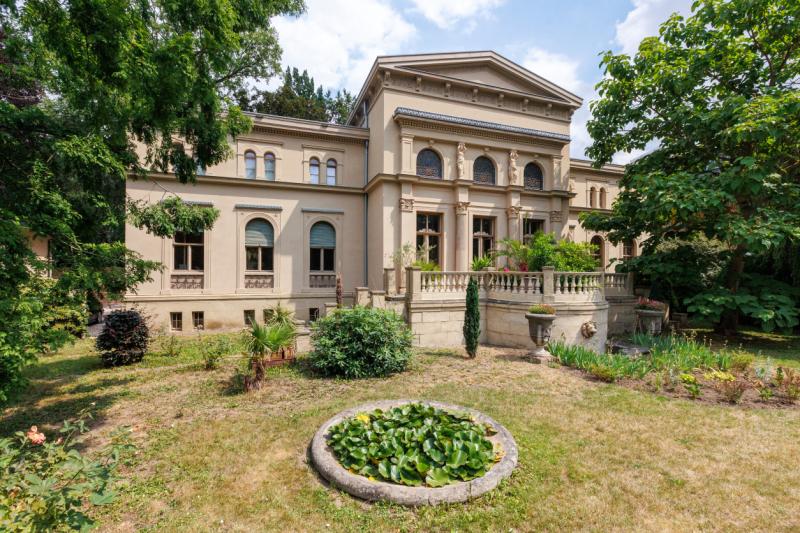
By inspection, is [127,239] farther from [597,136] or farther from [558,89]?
[558,89]

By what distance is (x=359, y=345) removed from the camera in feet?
27.6

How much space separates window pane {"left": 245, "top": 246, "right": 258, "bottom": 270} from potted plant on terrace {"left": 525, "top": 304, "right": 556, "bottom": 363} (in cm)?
1216

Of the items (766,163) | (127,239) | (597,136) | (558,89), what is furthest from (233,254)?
(766,163)

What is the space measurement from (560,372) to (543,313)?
1.72 meters

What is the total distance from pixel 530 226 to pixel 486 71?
8.31 metres

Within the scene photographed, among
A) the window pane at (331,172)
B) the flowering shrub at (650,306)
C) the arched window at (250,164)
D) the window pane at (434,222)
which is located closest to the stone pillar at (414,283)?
the window pane at (434,222)

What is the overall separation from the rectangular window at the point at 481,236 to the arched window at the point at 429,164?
9.88 ft

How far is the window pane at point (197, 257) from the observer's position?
1511 cm

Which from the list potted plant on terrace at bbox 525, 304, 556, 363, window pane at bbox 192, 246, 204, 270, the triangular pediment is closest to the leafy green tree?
the triangular pediment

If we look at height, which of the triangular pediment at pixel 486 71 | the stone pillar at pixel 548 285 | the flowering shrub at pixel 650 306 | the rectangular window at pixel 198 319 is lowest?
the rectangular window at pixel 198 319

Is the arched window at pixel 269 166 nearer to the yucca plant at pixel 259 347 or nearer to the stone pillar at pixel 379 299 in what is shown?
the stone pillar at pixel 379 299

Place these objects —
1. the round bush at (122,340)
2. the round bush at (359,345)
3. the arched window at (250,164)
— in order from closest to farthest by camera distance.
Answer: the round bush at (359,345) < the round bush at (122,340) < the arched window at (250,164)

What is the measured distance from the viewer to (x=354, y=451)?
438 centimetres

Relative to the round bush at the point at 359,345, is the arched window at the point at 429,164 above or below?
above
